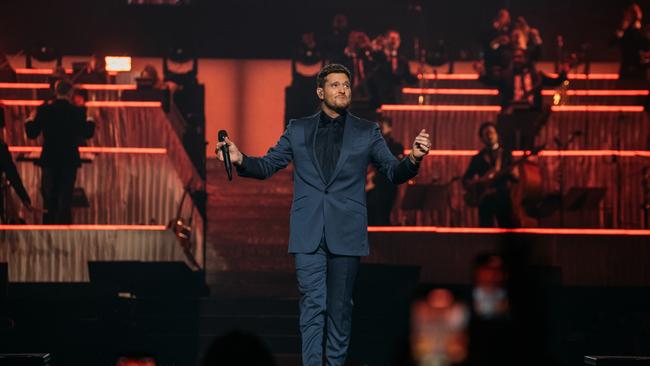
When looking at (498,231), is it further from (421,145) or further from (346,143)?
(421,145)

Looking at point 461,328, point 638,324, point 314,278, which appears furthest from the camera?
point 638,324

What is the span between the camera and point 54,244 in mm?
Answer: 8531

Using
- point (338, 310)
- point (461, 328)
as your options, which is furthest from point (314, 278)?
point (461, 328)

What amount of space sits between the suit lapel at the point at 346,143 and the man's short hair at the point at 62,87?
15.9 ft

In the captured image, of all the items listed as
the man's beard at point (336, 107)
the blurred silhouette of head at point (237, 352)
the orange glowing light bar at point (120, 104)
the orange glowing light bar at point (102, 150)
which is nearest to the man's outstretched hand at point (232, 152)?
the man's beard at point (336, 107)

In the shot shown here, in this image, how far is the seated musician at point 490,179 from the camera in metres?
8.61

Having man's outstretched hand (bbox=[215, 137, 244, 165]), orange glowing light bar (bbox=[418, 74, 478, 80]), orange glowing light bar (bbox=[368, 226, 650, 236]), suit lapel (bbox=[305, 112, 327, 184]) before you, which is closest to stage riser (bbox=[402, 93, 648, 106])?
orange glowing light bar (bbox=[418, 74, 478, 80])

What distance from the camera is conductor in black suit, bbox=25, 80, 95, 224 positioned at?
339 inches

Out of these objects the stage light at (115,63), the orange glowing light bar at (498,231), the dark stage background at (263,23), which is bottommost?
the orange glowing light bar at (498,231)

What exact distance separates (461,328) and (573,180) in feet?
19.5

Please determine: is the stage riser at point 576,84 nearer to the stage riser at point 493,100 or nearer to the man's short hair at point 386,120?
the stage riser at point 493,100

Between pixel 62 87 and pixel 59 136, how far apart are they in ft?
1.30

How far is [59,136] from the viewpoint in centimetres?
866

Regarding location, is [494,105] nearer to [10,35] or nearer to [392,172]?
[10,35]
